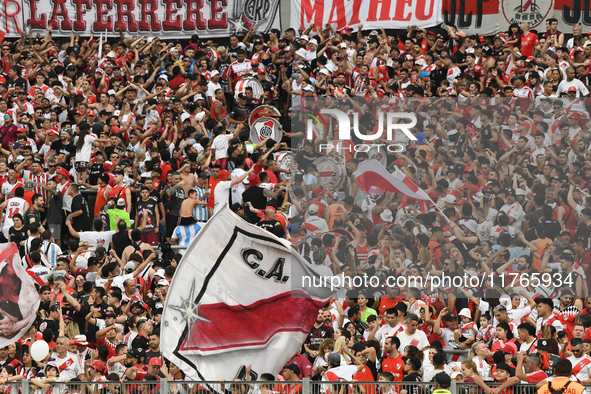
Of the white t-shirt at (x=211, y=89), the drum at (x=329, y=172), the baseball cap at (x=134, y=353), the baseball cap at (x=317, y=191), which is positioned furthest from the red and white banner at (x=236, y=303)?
the white t-shirt at (x=211, y=89)

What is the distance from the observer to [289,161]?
1817 cm

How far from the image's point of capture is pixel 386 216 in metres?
15.3


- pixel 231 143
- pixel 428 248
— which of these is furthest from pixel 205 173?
pixel 428 248

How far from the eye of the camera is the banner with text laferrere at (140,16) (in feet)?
79.8

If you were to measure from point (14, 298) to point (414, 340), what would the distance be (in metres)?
5.31

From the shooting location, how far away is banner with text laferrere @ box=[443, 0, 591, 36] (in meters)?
22.0

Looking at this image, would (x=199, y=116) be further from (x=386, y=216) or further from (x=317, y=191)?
(x=386, y=216)

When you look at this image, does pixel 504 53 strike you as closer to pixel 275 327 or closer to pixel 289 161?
pixel 289 161

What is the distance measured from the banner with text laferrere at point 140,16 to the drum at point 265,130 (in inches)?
202

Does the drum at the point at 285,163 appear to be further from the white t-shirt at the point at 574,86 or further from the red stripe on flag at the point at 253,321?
the red stripe on flag at the point at 253,321

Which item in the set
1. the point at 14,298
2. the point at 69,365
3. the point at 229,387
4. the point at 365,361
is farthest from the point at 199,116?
the point at 229,387

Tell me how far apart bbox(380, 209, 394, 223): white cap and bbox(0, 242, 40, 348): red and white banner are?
4.87 metres

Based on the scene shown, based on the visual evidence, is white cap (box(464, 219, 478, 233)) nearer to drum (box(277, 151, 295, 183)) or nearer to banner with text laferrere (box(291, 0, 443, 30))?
drum (box(277, 151, 295, 183))

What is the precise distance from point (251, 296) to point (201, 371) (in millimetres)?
1177
